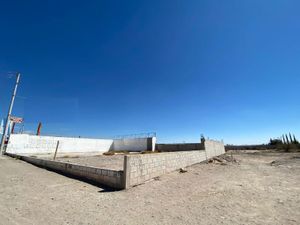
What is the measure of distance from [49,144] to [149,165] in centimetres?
2429

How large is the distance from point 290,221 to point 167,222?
2.42 m

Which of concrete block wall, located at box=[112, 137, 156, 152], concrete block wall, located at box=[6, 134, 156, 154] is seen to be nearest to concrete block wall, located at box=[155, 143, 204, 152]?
concrete block wall, located at box=[112, 137, 156, 152]

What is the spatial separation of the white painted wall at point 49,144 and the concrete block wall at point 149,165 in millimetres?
21412

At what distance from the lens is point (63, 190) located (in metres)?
5.57

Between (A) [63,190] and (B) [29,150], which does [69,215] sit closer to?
(A) [63,190]

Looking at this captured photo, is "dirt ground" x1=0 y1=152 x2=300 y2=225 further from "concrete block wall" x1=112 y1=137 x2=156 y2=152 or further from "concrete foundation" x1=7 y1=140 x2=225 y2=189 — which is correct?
"concrete block wall" x1=112 y1=137 x2=156 y2=152

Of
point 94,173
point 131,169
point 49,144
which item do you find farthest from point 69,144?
point 131,169

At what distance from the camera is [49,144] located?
2588 centimetres

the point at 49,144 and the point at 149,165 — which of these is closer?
the point at 149,165

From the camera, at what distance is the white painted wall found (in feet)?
71.4

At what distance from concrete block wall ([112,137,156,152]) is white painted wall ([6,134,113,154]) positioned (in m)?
1.67

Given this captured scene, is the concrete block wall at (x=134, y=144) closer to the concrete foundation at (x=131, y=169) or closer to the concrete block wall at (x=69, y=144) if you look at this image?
the concrete block wall at (x=69, y=144)

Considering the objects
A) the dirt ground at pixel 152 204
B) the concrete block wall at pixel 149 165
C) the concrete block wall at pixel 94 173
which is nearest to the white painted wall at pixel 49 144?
the concrete block wall at pixel 94 173

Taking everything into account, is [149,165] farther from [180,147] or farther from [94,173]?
[180,147]
